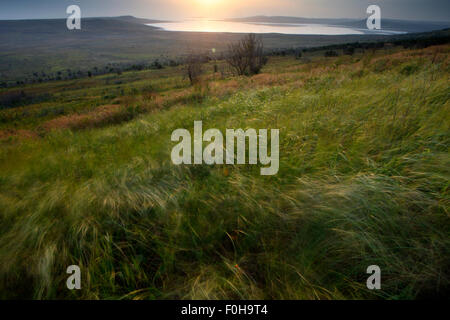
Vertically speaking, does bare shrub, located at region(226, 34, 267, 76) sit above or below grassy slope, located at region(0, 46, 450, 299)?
above

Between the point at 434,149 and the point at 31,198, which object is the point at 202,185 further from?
the point at 434,149

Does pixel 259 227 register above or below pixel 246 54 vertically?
below

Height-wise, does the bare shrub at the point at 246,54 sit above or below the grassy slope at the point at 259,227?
above

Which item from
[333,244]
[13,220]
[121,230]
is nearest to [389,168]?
[333,244]

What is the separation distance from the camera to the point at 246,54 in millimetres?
28672

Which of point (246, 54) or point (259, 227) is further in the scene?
point (246, 54)

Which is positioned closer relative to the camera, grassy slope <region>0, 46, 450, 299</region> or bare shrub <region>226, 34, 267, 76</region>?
grassy slope <region>0, 46, 450, 299</region>

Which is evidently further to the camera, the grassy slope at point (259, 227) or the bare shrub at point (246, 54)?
the bare shrub at point (246, 54)

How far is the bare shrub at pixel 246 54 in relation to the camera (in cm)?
2800

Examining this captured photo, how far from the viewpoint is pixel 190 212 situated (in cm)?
177

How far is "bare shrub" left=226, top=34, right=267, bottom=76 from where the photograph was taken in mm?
27997
